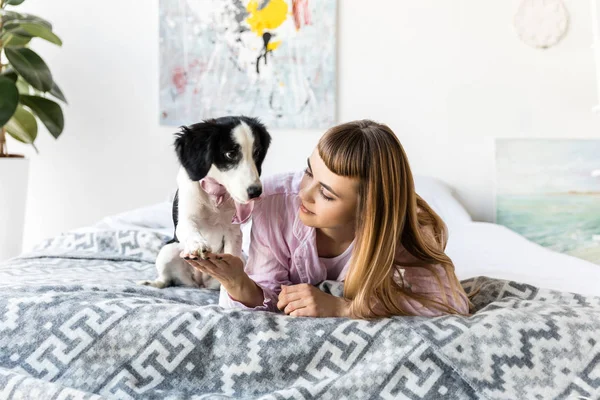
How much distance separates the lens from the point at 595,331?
107cm

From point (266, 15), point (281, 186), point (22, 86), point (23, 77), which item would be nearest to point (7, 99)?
point (23, 77)

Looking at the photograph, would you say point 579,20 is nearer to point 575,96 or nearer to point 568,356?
point 575,96

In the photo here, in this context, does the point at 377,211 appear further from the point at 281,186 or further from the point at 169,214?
the point at 169,214

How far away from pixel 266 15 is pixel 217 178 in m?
1.96

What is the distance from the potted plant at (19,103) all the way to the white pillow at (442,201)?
1.57 meters

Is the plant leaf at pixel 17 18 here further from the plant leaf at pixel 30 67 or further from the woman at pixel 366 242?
the woman at pixel 366 242

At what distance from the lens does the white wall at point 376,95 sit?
2.92 meters

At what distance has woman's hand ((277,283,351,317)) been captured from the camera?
1168 mm

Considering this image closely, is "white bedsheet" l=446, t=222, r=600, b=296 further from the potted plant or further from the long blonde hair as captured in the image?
the potted plant

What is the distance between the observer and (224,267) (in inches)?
47.6

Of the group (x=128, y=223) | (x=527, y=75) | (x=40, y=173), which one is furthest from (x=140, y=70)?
(x=527, y=75)

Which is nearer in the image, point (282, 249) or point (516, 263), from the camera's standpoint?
point (282, 249)

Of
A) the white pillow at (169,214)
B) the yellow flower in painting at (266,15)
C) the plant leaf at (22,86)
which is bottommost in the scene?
the white pillow at (169,214)

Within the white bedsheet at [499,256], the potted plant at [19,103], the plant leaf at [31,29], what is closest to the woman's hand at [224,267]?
the white bedsheet at [499,256]
